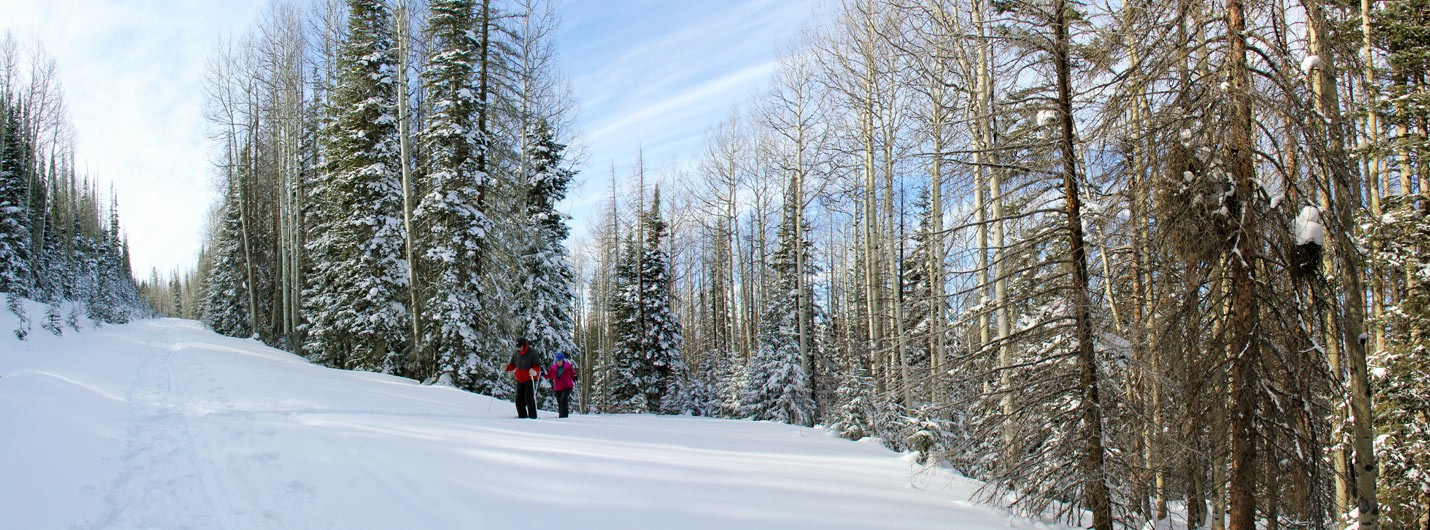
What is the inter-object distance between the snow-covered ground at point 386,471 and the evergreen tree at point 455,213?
4.69 m

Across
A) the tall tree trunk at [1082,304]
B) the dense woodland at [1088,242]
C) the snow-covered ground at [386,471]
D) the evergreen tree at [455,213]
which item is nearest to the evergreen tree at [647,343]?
the dense woodland at [1088,242]

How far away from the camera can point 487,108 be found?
53.5 feet

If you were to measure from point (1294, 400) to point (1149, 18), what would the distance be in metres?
3.32

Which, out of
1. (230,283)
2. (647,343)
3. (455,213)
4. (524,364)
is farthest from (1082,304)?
(230,283)

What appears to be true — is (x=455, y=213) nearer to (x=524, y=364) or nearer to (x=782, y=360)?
(x=524, y=364)

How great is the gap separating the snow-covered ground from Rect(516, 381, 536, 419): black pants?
862mm

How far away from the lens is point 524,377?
10.8 meters

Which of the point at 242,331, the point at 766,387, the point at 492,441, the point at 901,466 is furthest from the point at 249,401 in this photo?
the point at 242,331

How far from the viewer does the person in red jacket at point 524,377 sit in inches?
424

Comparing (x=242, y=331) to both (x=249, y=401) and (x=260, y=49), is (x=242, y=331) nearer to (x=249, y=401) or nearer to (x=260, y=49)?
(x=260, y=49)

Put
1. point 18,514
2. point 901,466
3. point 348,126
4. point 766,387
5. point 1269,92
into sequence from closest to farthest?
point 18,514 < point 1269,92 < point 901,466 < point 348,126 < point 766,387

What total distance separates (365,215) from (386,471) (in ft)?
43.2

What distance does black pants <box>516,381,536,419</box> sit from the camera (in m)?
10.8

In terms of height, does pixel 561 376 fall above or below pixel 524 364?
below
